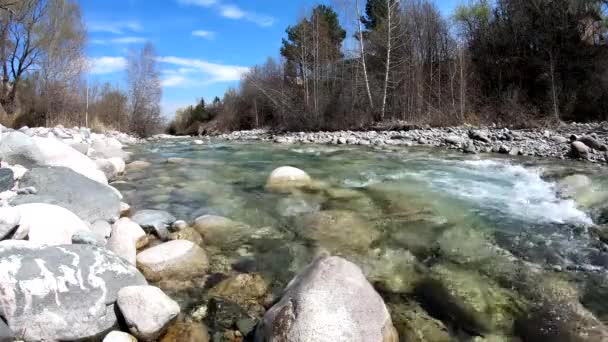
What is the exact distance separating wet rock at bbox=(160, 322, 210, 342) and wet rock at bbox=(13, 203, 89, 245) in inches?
44.3

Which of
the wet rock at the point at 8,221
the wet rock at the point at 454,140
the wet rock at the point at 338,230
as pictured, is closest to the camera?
the wet rock at the point at 8,221

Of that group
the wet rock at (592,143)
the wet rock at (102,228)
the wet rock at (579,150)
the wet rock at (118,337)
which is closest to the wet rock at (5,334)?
the wet rock at (118,337)

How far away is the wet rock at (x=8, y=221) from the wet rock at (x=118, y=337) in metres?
1.14

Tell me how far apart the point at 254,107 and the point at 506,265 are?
943 inches

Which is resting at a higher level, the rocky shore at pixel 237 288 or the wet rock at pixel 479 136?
the wet rock at pixel 479 136

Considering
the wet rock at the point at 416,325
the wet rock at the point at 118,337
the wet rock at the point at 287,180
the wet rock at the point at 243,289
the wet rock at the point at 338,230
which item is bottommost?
the wet rock at the point at 416,325

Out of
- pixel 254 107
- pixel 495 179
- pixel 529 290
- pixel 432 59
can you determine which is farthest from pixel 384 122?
pixel 529 290

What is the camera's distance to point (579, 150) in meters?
7.90

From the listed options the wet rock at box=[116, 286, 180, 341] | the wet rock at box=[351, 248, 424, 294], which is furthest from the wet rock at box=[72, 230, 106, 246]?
the wet rock at box=[351, 248, 424, 294]

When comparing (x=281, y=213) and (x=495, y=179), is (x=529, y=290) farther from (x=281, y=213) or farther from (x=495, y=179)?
(x=495, y=179)

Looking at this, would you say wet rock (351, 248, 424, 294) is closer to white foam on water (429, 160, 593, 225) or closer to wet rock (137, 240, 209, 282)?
wet rock (137, 240, 209, 282)

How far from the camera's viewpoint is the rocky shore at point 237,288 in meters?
2.20

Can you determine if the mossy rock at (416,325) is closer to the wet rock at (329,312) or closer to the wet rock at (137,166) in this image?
the wet rock at (329,312)

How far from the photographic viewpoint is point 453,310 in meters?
2.65
